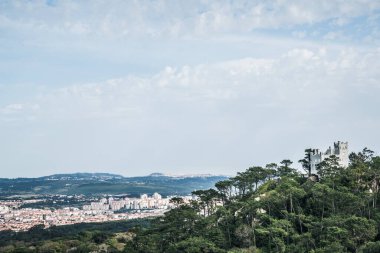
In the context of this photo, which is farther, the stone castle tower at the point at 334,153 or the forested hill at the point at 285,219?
the stone castle tower at the point at 334,153

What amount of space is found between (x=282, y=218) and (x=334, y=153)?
69.4 feet

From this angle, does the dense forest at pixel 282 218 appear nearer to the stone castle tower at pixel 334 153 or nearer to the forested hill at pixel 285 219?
the forested hill at pixel 285 219

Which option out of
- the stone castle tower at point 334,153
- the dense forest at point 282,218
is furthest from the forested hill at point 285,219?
the stone castle tower at point 334,153

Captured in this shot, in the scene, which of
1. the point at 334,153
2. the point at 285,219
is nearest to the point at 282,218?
the point at 285,219

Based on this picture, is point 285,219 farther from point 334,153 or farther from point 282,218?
point 334,153

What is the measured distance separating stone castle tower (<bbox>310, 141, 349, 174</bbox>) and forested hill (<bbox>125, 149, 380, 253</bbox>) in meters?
6.19

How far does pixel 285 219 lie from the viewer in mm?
48500

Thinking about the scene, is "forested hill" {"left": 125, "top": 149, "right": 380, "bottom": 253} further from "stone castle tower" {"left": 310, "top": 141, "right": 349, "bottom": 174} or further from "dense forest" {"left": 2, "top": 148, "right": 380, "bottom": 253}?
"stone castle tower" {"left": 310, "top": 141, "right": 349, "bottom": 174}

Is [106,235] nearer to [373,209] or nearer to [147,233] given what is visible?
[147,233]

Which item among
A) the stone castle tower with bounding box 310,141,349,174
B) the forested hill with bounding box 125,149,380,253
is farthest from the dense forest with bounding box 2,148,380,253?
the stone castle tower with bounding box 310,141,349,174

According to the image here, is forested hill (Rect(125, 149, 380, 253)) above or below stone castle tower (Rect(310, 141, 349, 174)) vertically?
below

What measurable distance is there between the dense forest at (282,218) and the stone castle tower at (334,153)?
5.38 metres

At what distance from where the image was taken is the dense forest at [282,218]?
1724 inches

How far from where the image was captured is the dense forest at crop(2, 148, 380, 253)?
4378 cm
